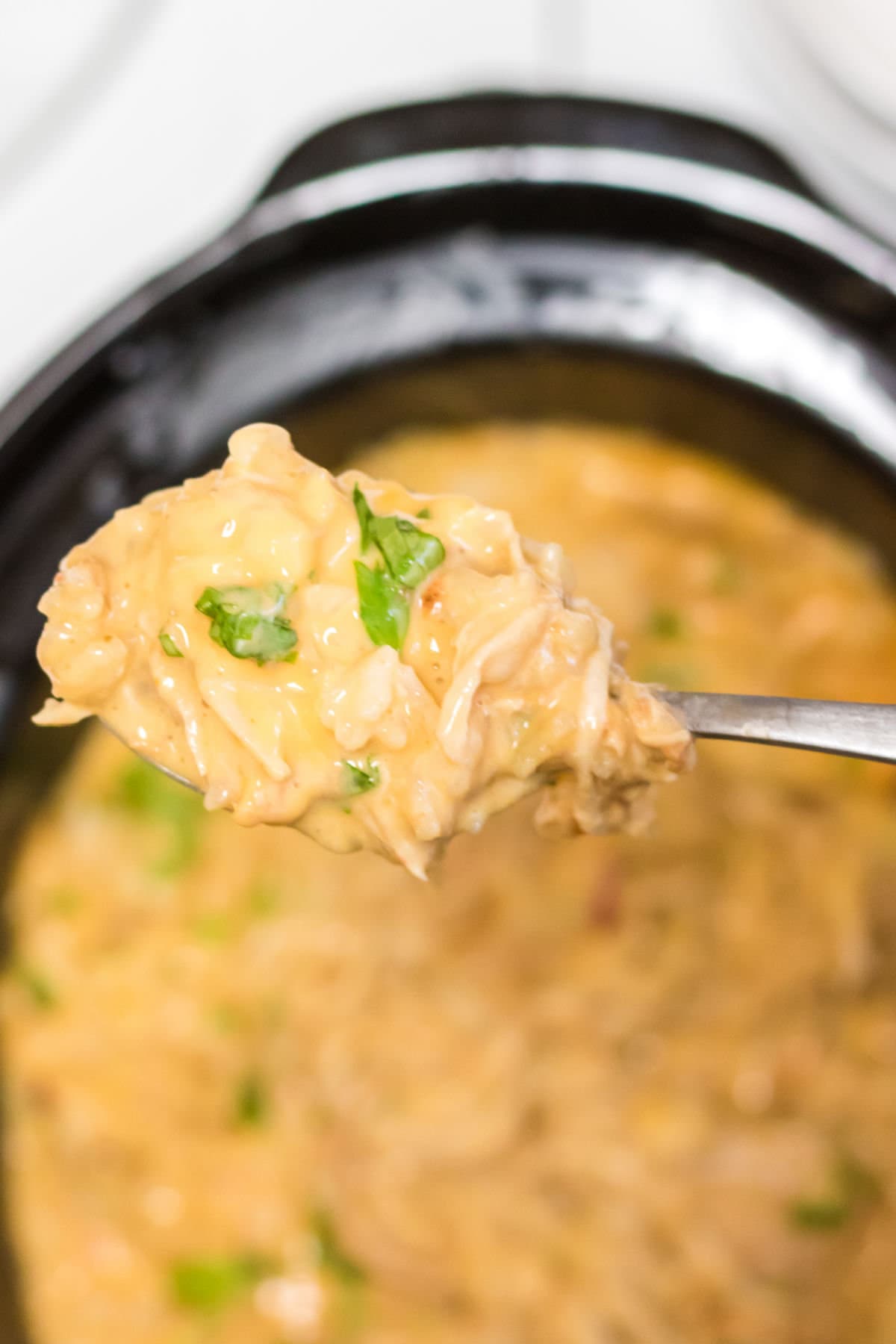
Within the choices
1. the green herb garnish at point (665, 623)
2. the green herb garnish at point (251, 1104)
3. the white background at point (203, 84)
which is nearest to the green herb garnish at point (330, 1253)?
the green herb garnish at point (251, 1104)

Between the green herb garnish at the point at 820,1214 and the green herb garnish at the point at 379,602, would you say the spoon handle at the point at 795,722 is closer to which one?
the green herb garnish at the point at 379,602

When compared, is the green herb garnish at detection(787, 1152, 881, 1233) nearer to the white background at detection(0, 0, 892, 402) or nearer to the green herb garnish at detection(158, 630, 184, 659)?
the green herb garnish at detection(158, 630, 184, 659)

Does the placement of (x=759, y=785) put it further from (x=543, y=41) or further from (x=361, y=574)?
(x=543, y=41)

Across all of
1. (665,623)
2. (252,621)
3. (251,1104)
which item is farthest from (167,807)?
(252,621)

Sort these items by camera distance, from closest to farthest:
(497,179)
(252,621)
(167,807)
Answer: (252,621) → (497,179) → (167,807)

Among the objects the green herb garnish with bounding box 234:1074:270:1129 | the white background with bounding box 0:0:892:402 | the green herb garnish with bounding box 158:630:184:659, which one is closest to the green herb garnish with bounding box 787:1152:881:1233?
the green herb garnish with bounding box 234:1074:270:1129

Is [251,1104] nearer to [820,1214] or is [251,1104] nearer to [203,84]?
[820,1214]

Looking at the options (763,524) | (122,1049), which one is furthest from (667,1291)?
(763,524)
